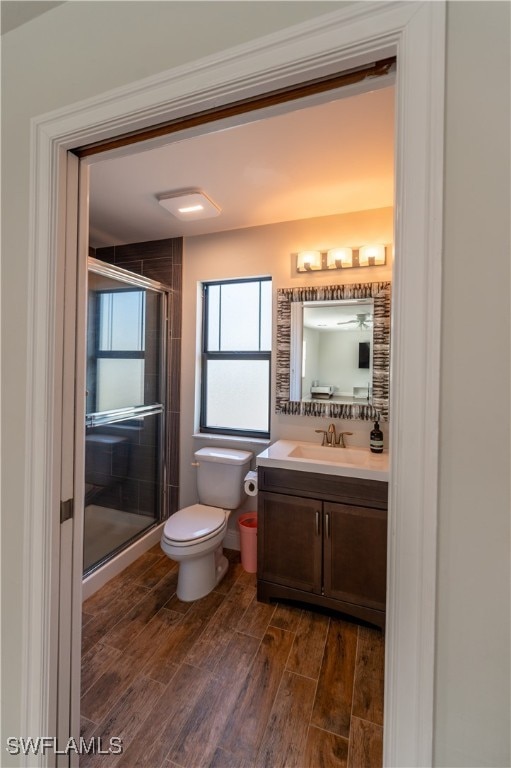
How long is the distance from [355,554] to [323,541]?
0.58 feet

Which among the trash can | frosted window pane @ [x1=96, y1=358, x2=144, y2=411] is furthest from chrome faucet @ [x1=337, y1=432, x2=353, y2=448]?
frosted window pane @ [x1=96, y1=358, x2=144, y2=411]

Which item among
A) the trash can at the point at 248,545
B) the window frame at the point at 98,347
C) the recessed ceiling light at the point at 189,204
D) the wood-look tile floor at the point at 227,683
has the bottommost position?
the wood-look tile floor at the point at 227,683

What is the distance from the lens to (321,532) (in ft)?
5.86

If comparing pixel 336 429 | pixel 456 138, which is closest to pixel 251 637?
pixel 336 429

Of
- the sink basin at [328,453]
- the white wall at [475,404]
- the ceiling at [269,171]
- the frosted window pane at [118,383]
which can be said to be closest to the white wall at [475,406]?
the white wall at [475,404]

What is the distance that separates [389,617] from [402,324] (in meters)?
0.55

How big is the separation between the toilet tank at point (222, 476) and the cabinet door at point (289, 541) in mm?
418

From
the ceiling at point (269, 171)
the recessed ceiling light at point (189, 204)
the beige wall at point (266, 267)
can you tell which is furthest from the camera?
the beige wall at point (266, 267)

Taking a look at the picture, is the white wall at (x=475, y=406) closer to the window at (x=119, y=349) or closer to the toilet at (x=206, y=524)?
the toilet at (x=206, y=524)

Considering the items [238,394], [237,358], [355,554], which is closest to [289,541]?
[355,554]

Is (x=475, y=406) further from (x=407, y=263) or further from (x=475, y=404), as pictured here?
(x=407, y=263)

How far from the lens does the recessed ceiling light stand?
6.29 ft

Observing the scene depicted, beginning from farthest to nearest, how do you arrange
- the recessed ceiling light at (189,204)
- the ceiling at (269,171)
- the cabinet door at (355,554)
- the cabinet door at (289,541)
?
the recessed ceiling light at (189,204) → the cabinet door at (289,541) → the cabinet door at (355,554) → the ceiling at (269,171)

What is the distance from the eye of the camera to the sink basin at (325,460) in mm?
1712
